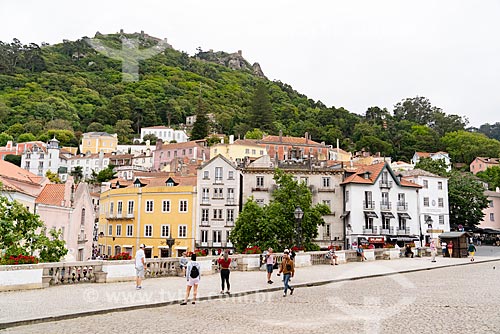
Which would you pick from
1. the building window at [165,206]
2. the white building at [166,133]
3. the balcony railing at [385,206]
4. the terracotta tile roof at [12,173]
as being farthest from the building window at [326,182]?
the white building at [166,133]

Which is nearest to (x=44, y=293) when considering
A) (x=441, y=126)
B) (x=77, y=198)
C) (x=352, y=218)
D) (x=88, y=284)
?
(x=88, y=284)

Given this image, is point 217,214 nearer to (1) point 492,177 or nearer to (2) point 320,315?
(2) point 320,315

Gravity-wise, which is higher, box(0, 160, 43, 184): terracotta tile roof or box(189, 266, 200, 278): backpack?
box(0, 160, 43, 184): terracotta tile roof

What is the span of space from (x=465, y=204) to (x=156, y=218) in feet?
137

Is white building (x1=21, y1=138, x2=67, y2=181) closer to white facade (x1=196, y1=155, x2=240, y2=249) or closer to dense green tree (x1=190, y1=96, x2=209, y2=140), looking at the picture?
dense green tree (x1=190, y1=96, x2=209, y2=140)

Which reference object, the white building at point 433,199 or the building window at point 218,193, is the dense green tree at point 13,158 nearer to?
the building window at point 218,193

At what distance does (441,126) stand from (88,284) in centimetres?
13619

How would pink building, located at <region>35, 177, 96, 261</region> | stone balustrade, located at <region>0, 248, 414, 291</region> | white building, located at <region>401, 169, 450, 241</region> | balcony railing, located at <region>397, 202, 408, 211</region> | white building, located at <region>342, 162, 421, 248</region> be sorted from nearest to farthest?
stone balustrade, located at <region>0, 248, 414, 291</region>
pink building, located at <region>35, 177, 96, 261</region>
white building, located at <region>342, 162, 421, 248</region>
balcony railing, located at <region>397, 202, 408, 211</region>
white building, located at <region>401, 169, 450, 241</region>

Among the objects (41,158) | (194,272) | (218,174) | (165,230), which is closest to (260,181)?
(218,174)

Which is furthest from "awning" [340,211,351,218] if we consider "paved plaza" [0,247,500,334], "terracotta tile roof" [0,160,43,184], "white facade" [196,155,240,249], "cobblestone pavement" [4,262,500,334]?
"cobblestone pavement" [4,262,500,334]

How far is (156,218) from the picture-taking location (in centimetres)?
5122

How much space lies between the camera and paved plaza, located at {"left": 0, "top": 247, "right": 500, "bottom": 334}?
10.0 meters

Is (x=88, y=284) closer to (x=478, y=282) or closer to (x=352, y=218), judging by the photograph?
(x=478, y=282)

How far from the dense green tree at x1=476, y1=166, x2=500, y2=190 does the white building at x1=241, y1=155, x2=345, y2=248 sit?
48.1 metres
